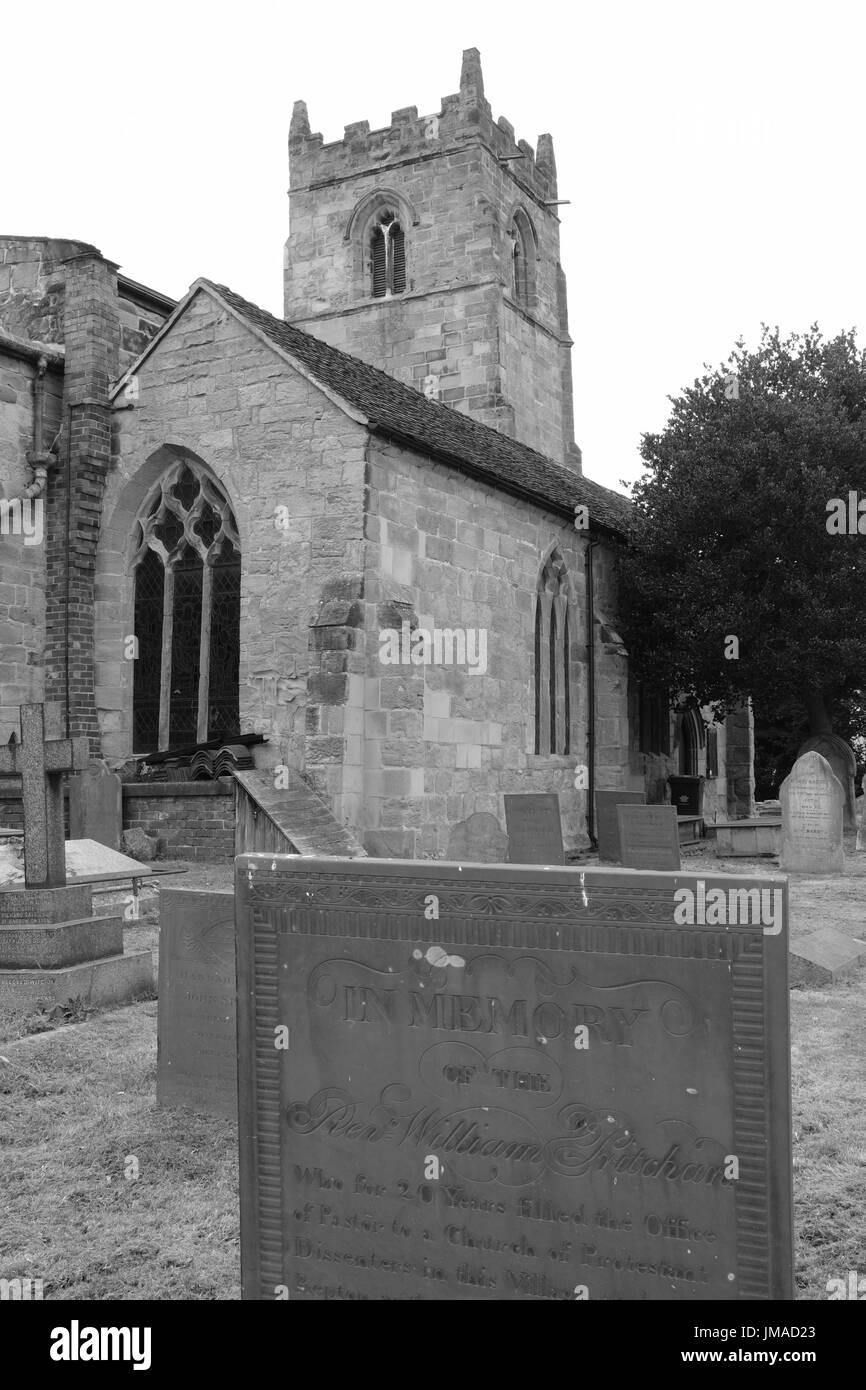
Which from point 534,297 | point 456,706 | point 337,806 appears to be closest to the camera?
point 337,806

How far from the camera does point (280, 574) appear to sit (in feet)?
52.9

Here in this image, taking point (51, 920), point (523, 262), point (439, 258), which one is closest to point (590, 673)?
point (439, 258)

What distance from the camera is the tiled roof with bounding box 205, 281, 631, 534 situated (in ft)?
53.6

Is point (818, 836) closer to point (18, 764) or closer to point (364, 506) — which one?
point (364, 506)

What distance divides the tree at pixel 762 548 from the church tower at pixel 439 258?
8.58m

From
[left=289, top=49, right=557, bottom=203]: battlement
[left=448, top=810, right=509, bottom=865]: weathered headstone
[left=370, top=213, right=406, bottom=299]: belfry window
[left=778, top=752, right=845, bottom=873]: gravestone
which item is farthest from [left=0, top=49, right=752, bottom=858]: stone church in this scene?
[left=289, top=49, right=557, bottom=203]: battlement

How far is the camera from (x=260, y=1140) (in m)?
3.45

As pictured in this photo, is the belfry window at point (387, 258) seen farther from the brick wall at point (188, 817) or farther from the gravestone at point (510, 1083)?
the gravestone at point (510, 1083)

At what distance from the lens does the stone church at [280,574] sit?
15.5 m

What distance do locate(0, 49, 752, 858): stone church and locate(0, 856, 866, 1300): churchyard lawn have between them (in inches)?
315

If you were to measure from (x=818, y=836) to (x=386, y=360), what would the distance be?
19.7 m

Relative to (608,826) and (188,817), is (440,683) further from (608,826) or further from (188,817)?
(188,817)

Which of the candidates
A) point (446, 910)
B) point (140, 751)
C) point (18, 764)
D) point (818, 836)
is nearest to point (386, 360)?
point (140, 751)

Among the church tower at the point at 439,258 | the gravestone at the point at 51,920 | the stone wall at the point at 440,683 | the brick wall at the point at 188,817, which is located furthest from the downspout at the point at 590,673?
the gravestone at the point at 51,920
